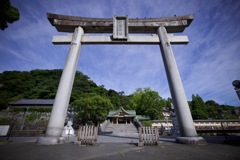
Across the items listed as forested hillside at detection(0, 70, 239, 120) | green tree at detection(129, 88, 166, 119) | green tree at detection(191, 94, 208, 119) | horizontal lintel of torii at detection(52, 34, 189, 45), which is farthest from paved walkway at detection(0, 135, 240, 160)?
green tree at detection(191, 94, 208, 119)

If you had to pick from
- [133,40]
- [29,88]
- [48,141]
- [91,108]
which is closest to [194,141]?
[48,141]

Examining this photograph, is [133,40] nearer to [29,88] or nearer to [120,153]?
[120,153]

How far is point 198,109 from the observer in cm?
3791

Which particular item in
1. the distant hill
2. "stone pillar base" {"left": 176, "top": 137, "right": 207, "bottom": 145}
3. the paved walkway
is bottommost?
the paved walkway

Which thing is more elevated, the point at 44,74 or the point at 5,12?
the point at 44,74

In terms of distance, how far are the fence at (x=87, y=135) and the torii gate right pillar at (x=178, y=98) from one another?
13.4 feet

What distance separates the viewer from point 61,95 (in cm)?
554

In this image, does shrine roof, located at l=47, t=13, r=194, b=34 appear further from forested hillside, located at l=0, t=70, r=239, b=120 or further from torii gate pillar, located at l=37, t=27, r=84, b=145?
forested hillside, located at l=0, t=70, r=239, b=120

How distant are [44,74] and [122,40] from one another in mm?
59743

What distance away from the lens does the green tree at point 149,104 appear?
33.0 meters

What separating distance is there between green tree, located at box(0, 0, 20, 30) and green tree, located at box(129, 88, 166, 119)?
33348 mm

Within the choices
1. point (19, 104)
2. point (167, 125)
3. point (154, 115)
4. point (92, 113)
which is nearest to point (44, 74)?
point (19, 104)

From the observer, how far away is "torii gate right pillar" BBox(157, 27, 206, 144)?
500 centimetres

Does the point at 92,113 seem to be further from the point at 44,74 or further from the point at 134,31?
the point at 44,74
